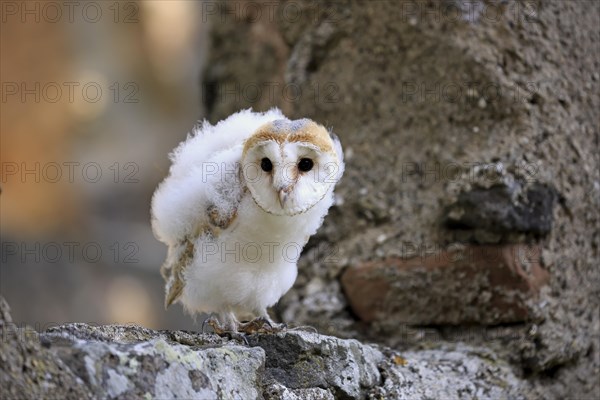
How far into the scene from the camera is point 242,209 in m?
3.11

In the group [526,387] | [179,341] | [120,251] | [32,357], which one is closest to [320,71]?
[526,387]

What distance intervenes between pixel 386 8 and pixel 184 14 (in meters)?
12.1

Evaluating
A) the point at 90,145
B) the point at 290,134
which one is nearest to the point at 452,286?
the point at 290,134

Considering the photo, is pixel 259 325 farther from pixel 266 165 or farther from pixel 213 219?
pixel 266 165

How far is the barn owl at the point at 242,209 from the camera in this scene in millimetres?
2934

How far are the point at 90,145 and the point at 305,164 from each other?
40.7 feet

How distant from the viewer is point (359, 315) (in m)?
3.85

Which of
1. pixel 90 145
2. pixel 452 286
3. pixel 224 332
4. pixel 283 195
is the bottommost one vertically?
pixel 224 332

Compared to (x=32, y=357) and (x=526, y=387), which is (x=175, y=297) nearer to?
(x=526, y=387)

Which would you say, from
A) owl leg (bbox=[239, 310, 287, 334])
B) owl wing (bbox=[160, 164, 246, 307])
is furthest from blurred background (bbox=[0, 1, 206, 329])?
owl leg (bbox=[239, 310, 287, 334])

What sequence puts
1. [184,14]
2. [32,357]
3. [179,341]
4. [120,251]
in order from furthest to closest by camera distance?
1. [184,14]
2. [120,251]
3. [179,341]
4. [32,357]

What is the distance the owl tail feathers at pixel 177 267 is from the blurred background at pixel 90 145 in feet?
23.6

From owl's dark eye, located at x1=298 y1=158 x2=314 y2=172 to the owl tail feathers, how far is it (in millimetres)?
563

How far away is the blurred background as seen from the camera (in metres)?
11.6
